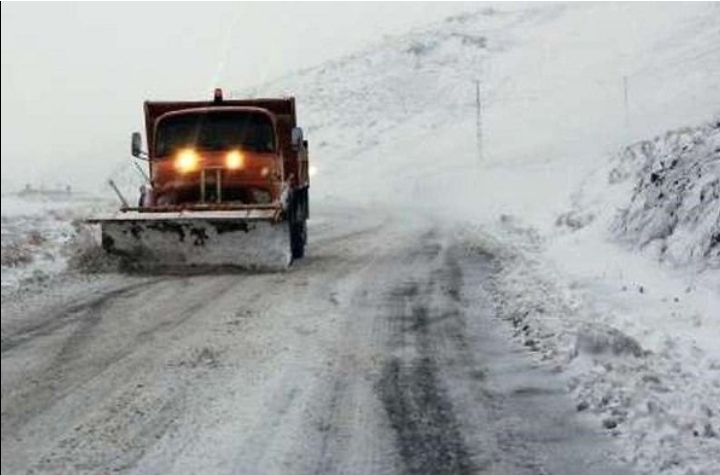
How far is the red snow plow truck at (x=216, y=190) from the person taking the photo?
12.5 m

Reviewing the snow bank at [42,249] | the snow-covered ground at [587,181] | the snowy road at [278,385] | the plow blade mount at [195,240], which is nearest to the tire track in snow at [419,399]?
the snowy road at [278,385]

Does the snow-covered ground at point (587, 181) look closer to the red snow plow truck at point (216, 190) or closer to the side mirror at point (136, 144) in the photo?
the red snow plow truck at point (216, 190)

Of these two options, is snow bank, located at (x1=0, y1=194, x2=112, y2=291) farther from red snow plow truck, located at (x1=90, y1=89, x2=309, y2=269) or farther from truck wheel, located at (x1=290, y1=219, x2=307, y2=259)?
truck wheel, located at (x1=290, y1=219, x2=307, y2=259)

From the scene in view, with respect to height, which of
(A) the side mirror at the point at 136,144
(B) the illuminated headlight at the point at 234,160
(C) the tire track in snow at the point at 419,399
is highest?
(A) the side mirror at the point at 136,144

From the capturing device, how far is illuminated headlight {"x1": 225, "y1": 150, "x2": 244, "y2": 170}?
13266 millimetres

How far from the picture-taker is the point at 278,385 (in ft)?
21.9

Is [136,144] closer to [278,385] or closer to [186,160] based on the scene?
[186,160]

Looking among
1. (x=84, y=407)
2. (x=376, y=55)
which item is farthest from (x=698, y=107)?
(x=376, y=55)

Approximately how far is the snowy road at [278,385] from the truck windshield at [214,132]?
9.67 feet

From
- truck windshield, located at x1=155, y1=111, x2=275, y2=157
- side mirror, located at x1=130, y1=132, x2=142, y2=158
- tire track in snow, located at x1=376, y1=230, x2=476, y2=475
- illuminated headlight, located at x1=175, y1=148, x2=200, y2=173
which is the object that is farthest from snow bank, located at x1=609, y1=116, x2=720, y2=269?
side mirror, located at x1=130, y1=132, x2=142, y2=158

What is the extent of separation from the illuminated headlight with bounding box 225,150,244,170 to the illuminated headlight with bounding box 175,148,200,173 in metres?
0.40

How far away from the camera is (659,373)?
648cm

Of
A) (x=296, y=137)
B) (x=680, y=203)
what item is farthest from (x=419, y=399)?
(x=296, y=137)

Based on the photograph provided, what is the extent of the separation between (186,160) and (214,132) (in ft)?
1.85
